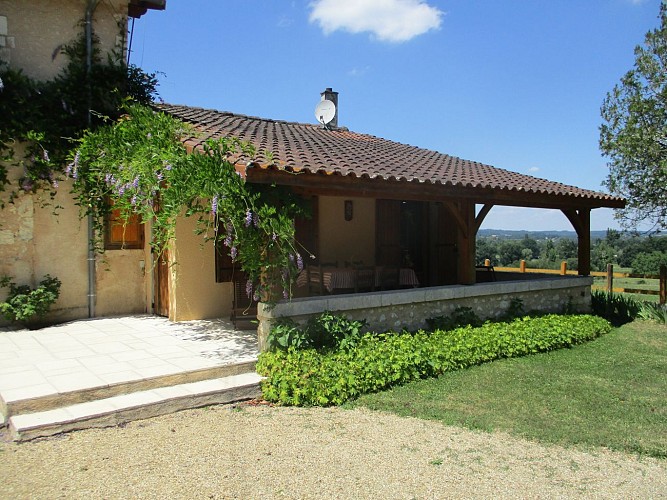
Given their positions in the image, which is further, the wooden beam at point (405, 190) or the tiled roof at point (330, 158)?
the tiled roof at point (330, 158)

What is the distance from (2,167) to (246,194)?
16.3ft

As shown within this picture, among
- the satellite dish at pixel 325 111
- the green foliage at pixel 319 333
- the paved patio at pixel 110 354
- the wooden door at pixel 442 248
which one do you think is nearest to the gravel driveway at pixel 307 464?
the paved patio at pixel 110 354

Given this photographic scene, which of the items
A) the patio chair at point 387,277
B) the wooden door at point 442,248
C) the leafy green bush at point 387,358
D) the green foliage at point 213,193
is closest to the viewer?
the leafy green bush at point 387,358

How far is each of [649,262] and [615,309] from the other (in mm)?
14178

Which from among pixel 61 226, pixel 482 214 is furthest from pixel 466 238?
pixel 61 226

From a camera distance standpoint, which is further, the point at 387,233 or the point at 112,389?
the point at 387,233

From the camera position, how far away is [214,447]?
14.3 ft

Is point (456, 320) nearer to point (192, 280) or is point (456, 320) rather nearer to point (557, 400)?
point (557, 400)

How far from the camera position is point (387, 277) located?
9086 millimetres

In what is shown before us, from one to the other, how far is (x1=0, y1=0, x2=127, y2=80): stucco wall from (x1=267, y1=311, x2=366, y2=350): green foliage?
633cm

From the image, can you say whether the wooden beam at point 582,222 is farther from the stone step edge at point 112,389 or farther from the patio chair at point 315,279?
the stone step edge at point 112,389

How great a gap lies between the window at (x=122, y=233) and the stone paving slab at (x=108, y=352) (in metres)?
1.40

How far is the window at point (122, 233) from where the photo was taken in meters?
9.09

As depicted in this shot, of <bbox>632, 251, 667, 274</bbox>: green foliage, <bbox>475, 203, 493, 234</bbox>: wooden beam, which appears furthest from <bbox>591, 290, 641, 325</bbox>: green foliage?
<bbox>632, 251, 667, 274</bbox>: green foliage
